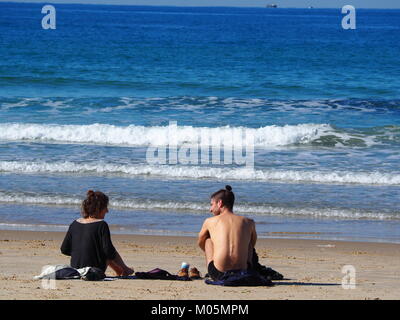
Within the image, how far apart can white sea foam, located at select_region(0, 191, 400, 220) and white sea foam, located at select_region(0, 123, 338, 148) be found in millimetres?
6286

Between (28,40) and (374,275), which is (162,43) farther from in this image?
(374,275)

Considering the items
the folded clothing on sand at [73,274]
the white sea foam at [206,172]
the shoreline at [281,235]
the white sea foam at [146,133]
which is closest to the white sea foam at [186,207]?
the shoreline at [281,235]

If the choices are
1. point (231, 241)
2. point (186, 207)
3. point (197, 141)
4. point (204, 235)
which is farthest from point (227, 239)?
point (197, 141)

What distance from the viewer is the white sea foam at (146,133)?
18953 millimetres

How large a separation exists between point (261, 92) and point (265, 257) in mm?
19084

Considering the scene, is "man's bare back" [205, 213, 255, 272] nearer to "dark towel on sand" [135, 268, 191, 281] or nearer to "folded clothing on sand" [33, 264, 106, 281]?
"dark towel on sand" [135, 268, 191, 281]

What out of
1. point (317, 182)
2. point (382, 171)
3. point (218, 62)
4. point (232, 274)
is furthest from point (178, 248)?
point (218, 62)

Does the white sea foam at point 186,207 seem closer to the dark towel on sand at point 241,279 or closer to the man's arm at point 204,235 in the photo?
the man's arm at point 204,235

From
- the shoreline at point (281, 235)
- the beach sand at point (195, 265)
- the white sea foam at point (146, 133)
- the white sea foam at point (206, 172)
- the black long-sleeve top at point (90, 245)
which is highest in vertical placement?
the white sea foam at point (146, 133)

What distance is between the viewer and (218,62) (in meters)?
38.7

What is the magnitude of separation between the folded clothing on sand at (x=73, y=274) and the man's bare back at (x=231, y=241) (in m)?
1.15

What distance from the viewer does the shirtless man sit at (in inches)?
295

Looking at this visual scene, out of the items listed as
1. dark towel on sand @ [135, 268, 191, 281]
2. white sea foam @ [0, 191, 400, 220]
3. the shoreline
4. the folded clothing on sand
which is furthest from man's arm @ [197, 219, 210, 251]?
white sea foam @ [0, 191, 400, 220]

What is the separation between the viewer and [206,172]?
1457 cm
